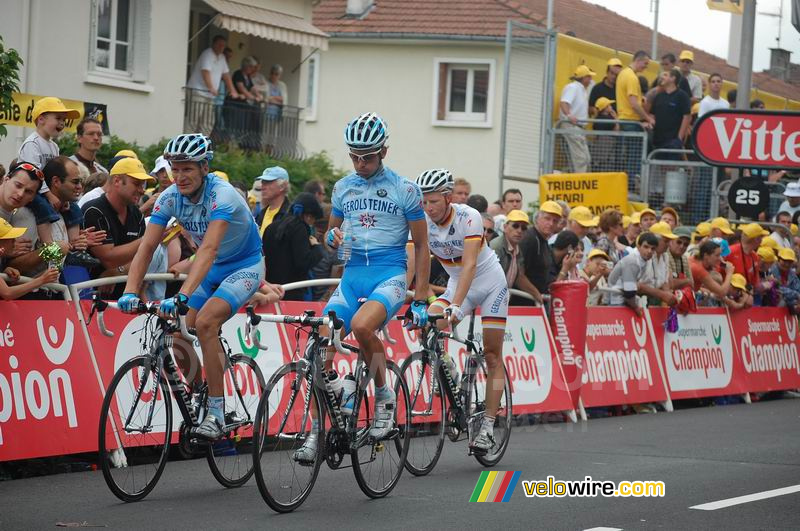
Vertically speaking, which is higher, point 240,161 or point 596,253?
point 240,161

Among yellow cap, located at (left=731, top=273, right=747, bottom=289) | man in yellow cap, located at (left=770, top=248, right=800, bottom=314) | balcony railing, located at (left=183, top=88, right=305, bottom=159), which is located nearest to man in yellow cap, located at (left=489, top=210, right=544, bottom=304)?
yellow cap, located at (left=731, top=273, right=747, bottom=289)

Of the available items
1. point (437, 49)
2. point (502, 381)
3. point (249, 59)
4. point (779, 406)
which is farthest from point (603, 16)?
point (502, 381)

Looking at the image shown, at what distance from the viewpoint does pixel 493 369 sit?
411 inches

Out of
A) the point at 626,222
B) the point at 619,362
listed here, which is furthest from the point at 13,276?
the point at 626,222

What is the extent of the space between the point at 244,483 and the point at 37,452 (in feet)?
4.69

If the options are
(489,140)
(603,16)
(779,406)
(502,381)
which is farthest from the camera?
(603,16)

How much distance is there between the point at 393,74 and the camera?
131 feet

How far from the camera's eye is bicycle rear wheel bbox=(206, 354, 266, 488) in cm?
855

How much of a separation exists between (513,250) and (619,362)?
260 centimetres

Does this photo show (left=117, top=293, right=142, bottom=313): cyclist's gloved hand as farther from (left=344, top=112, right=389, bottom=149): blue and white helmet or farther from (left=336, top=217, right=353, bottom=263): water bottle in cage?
(left=344, top=112, right=389, bottom=149): blue and white helmet

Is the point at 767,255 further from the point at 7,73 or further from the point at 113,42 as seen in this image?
the point at 7,73

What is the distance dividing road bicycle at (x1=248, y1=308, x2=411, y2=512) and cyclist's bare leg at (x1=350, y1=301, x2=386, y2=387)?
64mm

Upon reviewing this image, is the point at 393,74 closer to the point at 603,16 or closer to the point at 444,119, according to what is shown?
the point at 444,119

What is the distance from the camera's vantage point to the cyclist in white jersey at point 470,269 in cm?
988
